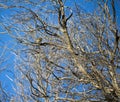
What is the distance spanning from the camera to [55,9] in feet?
13.7

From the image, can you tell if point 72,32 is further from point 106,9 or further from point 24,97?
point 24,97

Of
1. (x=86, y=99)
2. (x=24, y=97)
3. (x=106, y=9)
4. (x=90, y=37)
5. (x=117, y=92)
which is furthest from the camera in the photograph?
(x=24, y=97)

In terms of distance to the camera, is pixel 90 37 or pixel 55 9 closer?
pixel 55 9

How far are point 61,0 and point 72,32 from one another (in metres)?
1.51

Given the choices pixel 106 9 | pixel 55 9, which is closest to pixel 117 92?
pixel 106 9

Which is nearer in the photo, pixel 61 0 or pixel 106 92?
pixel 106 92

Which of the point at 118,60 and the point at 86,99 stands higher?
the point at 118,60

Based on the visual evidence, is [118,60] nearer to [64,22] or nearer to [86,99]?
[86,99]

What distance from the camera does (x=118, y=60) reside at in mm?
4273

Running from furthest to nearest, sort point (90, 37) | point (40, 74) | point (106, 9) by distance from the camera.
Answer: point (40, 74) → point (90, 37) → point (106, 9)

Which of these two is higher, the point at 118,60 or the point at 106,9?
the point at 106,9

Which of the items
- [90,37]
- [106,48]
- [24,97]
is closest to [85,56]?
[106,48]

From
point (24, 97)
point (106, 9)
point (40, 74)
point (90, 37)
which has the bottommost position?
point (24, 97)

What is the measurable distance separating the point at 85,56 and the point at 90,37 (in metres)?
1.50
